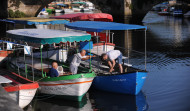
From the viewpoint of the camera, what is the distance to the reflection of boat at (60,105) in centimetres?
1323

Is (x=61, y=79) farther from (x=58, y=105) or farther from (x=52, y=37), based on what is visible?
(x=52, y=37)

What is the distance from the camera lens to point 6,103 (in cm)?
1055

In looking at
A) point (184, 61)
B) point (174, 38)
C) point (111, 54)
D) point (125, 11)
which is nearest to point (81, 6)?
point (125, 11)

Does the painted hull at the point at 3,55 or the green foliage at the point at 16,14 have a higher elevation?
the green foliage at the point at 16,14

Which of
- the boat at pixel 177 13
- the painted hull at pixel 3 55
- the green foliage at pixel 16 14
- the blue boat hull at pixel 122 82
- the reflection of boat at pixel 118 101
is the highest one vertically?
the green foliage at pixel 16 14

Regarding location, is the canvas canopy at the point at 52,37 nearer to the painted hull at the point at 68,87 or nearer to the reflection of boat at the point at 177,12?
the painted hull at the point at 68,87

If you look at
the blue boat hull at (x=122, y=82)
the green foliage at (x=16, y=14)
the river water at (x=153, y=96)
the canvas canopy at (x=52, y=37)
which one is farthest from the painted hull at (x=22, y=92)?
the green foliage at (x=16, y=14)

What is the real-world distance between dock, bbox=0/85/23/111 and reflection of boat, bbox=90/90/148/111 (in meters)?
3.72

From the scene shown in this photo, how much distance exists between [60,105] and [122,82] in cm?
265

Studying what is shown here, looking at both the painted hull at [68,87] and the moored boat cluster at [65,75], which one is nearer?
the moored boat cluster at [65,75]

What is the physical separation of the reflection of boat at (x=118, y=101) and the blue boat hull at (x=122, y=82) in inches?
8.9

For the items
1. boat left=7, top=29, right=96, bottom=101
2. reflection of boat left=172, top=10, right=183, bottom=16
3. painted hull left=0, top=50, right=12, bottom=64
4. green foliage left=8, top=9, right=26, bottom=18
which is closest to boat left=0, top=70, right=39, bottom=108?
boat left=7, top=29, right=96, bottom=101

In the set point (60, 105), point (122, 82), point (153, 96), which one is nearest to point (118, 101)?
point (122, 82)

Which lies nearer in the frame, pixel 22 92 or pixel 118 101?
pixel 22 92
